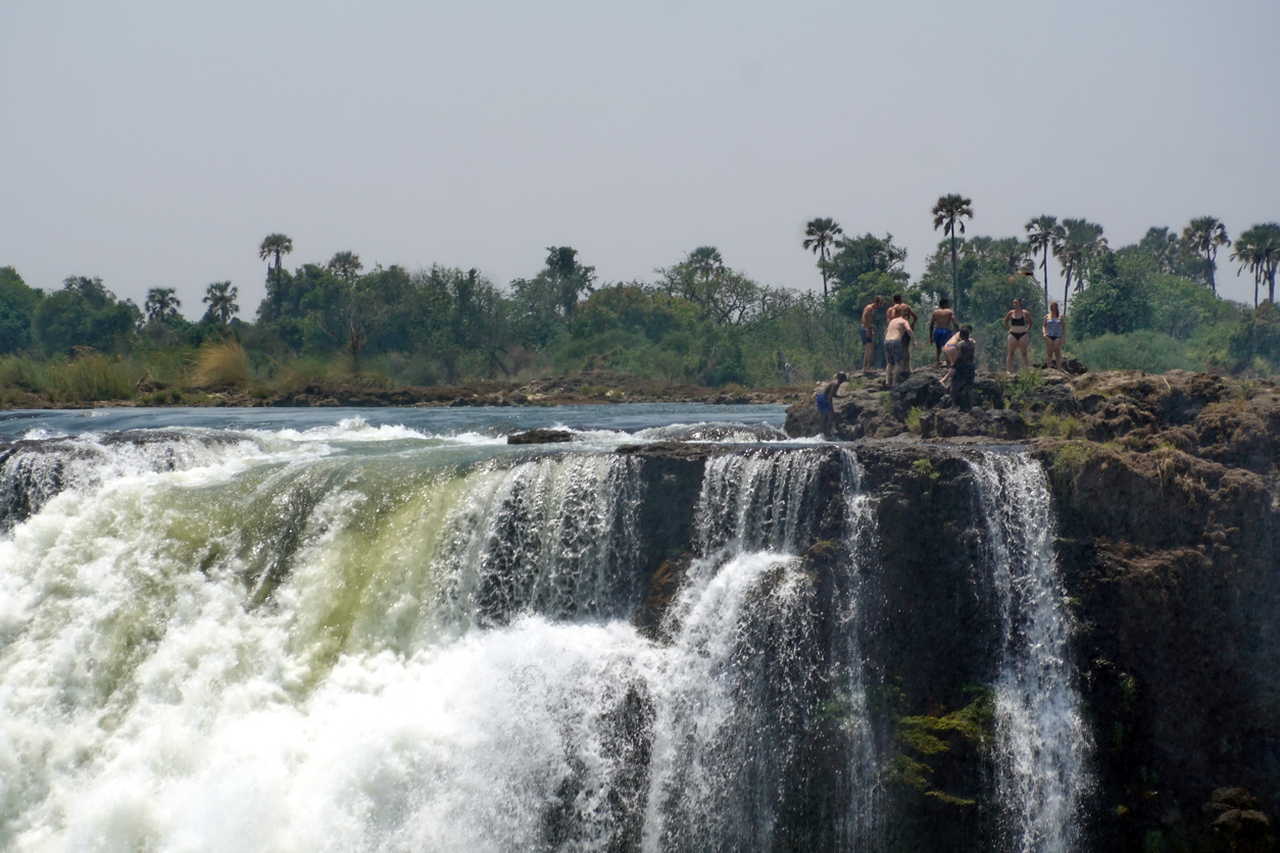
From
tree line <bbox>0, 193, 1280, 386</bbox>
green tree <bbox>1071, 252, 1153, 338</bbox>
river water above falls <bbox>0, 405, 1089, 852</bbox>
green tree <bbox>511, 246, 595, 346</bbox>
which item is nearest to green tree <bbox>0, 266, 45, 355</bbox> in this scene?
tree line <bbox>0, 193, 1280, 386</bbox>

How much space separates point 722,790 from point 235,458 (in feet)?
26.7

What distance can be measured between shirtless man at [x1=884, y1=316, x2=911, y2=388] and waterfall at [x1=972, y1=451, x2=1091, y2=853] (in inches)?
203

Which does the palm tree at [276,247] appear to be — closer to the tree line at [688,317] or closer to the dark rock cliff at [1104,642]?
the tree line at [688,317]

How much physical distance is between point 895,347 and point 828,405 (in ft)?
3.94

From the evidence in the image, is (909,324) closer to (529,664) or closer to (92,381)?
(529,664)

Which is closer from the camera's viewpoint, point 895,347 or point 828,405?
point 828,405

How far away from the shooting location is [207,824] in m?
8.49

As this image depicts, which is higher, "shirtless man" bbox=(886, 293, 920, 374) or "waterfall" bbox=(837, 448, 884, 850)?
"shirtless man" bbox=(886, 293, 920, 374)

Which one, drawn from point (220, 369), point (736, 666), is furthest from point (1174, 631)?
point (220, 369)

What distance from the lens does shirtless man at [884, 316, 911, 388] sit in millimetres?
14633

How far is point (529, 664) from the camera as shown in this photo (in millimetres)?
9367

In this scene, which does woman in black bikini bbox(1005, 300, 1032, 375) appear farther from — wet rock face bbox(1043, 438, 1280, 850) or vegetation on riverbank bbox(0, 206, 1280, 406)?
vegetation on riverbank bbox(0, 206, 1280, 406)

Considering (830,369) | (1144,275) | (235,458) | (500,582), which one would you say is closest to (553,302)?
(830,369)

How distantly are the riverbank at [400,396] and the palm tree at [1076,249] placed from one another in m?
24.5
